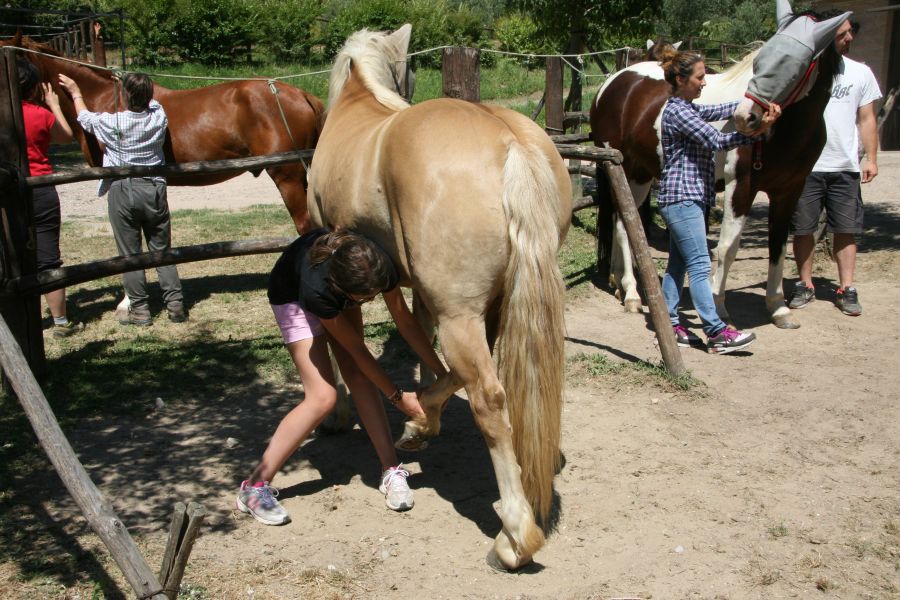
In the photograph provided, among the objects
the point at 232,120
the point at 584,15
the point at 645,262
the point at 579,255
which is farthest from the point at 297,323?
the point at 584,15

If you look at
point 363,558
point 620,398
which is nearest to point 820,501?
point 620,398

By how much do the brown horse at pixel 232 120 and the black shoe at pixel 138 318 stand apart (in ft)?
4.83

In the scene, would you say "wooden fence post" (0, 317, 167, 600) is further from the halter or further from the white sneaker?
the halter

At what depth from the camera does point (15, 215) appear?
467cm

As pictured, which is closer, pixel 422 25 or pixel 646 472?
pixel 646 472

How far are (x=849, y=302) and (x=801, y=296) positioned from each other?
378 millimetres

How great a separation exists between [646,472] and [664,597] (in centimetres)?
102

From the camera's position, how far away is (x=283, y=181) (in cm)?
714

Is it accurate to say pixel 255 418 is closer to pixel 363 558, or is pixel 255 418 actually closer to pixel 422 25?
pixel 363 558

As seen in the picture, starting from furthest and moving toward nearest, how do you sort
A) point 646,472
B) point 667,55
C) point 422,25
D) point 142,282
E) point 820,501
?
point 422,25
point 142,282
point 667,55
point 646,472
point 820,501

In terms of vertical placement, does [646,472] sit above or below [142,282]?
below

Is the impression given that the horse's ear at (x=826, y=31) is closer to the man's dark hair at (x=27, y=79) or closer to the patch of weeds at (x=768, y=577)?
the patch of weeds at (x=768, y=577)

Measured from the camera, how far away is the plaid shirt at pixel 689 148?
4996 millimetres

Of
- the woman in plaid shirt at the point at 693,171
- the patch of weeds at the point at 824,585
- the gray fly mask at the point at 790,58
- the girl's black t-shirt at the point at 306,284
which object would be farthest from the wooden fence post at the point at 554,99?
Result: the patch of weeds at the point at 824,585
